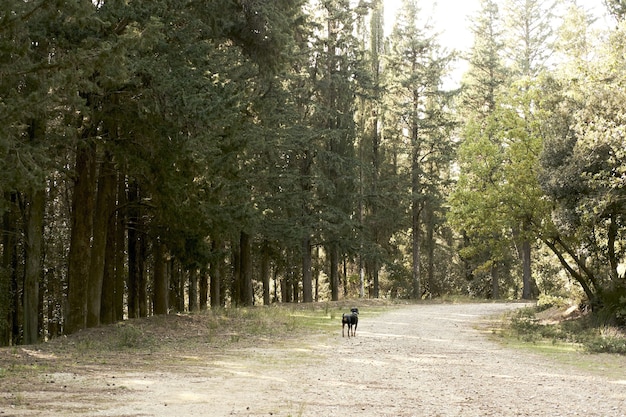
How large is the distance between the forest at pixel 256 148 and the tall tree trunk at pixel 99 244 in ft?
0.21

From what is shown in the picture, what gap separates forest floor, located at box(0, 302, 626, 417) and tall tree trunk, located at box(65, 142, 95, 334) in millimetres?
894

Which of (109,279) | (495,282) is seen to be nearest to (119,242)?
(109,279)

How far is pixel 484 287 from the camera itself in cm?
5259

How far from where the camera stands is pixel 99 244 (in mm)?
18859

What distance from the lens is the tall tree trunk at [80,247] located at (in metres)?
17.6

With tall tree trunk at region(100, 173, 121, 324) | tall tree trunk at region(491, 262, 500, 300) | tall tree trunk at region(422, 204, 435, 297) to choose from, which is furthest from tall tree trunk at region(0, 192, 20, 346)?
tall tree trunk at region(491, 262, 500, 300)

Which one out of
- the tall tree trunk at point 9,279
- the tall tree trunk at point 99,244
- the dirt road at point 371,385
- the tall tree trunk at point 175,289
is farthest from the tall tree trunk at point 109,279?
the tall tree trunk at point 175,289

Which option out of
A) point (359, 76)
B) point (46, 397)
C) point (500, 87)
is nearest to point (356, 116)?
point (359, 76)

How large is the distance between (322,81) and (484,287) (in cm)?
2496

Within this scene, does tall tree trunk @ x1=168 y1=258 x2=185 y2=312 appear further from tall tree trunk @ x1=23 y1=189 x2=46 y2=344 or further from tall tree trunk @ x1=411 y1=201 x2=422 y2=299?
tall tree trunk @ x1=411 y1=201 x2=422 y2=299

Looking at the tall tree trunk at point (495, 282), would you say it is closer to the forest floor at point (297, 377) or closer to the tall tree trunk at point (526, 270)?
the tall tree trunk at point (526, 270)

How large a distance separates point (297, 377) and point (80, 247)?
379 inches

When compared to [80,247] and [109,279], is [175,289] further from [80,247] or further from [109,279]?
[80,247]

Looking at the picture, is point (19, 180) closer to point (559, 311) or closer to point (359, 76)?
point (559, 311)
